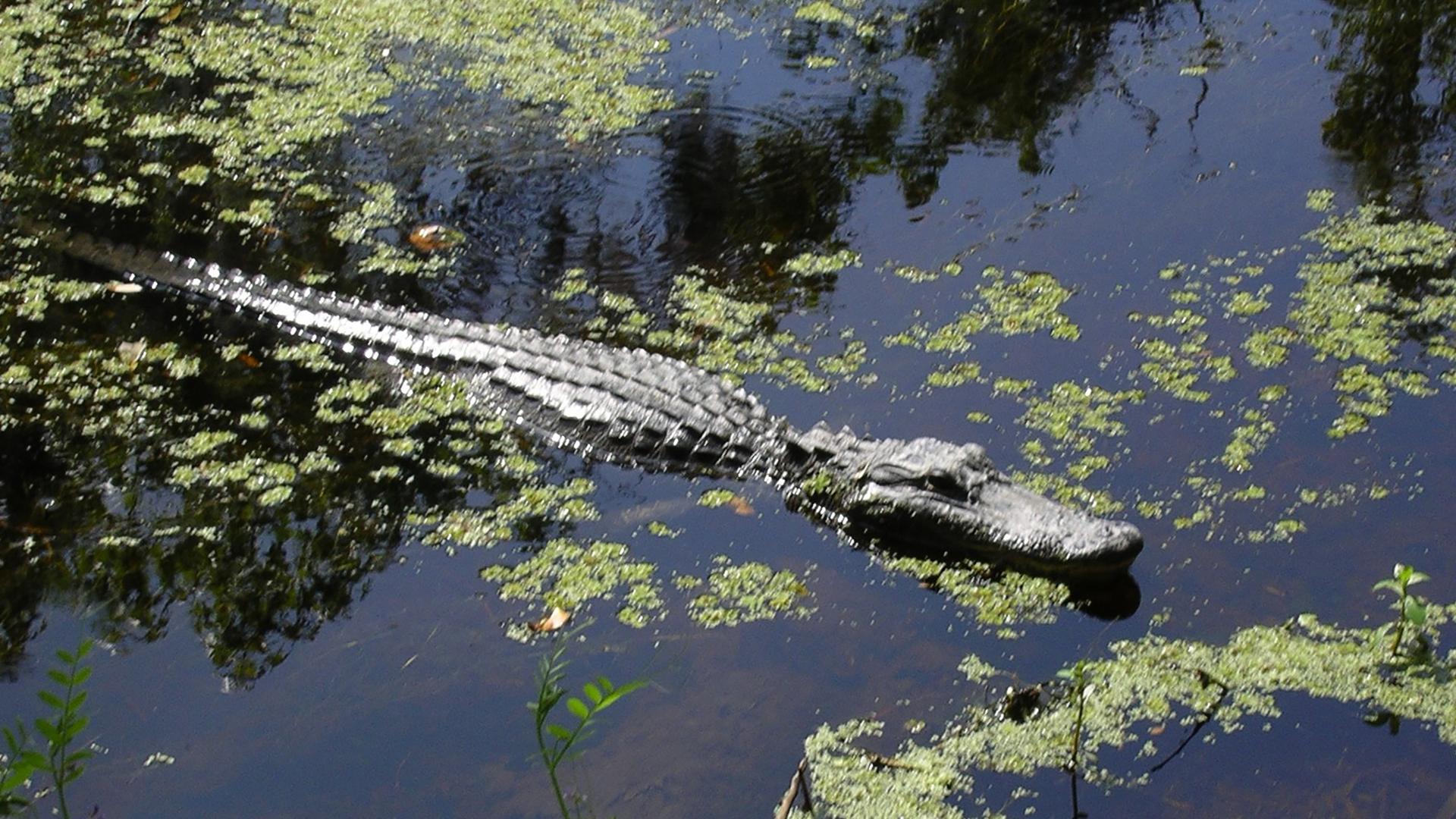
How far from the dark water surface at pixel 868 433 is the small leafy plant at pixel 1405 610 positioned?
11cm

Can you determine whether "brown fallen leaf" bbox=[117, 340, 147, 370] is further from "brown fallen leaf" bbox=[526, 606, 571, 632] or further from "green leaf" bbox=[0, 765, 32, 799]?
"green leaf" bbox=[0, 765, 32, 799]

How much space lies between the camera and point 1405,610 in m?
3.44

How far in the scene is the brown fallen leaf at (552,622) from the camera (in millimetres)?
3863

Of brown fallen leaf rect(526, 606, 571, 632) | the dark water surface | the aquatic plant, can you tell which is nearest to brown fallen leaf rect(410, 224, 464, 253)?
the dark water surface

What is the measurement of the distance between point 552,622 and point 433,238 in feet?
8.24

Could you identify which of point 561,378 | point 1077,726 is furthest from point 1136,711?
point 561,378

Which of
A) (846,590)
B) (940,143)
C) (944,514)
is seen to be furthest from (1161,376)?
(940,143)

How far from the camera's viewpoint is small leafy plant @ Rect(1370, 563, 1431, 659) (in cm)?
343

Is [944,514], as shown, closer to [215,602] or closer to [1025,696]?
[1025,696]

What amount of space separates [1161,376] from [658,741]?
95.3 inches

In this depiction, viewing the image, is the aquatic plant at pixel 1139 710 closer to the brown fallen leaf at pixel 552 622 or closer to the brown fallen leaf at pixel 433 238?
the brown fallen leaf at pixel 552 622

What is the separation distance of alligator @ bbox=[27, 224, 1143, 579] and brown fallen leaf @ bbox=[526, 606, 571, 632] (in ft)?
2.77

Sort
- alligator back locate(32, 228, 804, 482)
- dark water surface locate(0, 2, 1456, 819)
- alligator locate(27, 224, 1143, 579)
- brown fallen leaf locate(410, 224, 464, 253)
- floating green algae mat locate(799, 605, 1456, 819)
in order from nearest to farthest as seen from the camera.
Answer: floating green algae mat locate(799, 605, 1456, 819) < dark water surface locate(0, 2, 1456, 819) < alligator locate(27, 224, 1143, 579) < alligator back locate(32, 228, 804, 482) < brown fallen leaf locate(410, 224, 464, 253)

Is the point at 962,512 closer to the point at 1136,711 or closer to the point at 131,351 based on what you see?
the point at 1136,711
